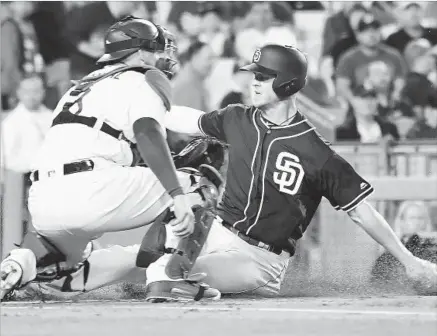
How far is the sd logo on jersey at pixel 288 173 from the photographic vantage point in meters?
4.72

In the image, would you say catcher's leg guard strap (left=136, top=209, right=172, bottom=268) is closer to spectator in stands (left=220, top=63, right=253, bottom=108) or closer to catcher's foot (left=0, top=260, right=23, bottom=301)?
catcher's foot (left=0, top=260, right=23, bottom=301)

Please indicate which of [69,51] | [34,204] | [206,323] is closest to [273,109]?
[34,204]

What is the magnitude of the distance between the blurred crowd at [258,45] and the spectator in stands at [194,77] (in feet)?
0.03

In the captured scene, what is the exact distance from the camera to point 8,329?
3656 millimetres

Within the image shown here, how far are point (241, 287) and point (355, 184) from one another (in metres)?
0.81

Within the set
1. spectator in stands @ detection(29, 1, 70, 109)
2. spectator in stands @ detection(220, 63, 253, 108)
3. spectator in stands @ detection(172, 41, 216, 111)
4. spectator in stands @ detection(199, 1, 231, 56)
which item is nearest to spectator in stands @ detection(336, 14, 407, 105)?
spectator in stands @ detection(220, 63, 253, 108)

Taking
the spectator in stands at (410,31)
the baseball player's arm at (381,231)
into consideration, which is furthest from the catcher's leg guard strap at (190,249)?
the spectator in stands at (410,31)

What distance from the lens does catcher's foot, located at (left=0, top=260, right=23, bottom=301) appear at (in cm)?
437

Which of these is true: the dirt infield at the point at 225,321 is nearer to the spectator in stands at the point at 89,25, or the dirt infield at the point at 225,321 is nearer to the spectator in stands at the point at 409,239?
the spectator in stands at the point at 409,239

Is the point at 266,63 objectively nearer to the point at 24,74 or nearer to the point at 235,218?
the point at 235,218

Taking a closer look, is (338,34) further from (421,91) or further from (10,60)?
(10,60)

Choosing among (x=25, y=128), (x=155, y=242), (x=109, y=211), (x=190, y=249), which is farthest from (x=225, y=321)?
(x=25, y=128)

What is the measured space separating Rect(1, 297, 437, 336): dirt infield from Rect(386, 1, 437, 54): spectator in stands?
611cm

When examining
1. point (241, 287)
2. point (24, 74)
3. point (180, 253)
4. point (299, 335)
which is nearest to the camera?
point (299, 335)
